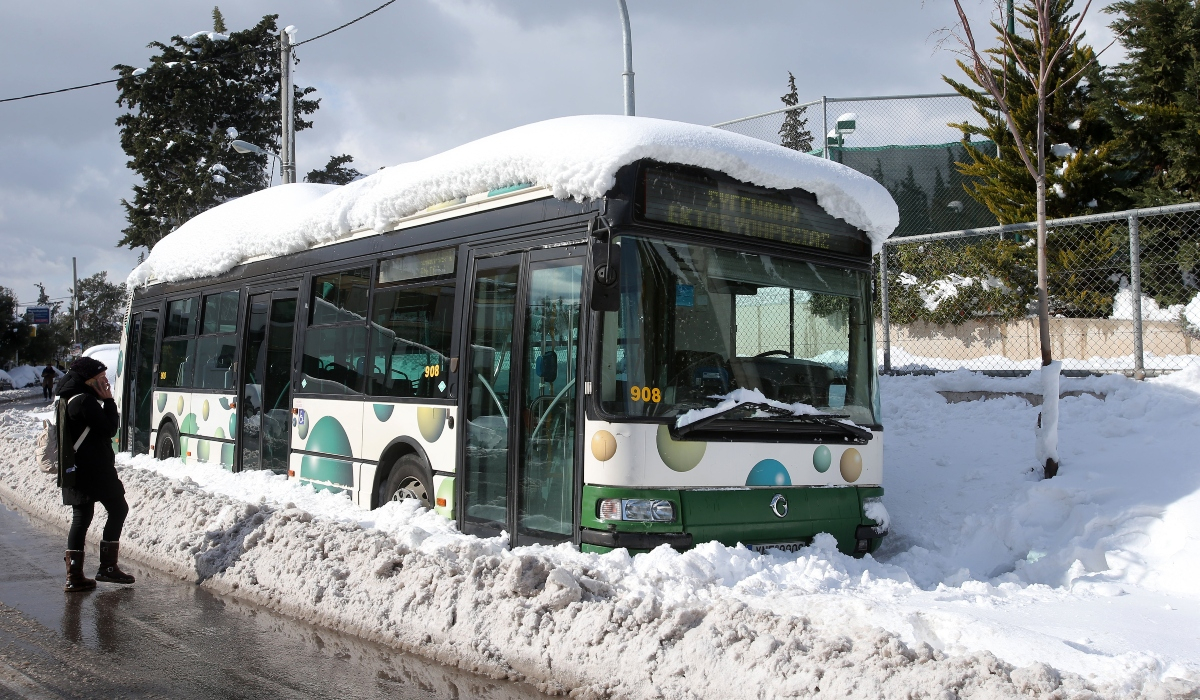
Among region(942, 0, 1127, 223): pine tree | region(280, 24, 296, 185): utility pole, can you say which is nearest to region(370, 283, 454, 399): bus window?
region(942, 0, 1127, 223): pine tree

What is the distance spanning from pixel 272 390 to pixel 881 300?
7225 millimetres

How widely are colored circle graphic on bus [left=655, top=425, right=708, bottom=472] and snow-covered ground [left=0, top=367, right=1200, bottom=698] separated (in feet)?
1.80

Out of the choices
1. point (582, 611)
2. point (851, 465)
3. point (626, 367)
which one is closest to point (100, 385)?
point (626, 367)

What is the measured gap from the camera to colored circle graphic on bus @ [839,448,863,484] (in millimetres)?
7059

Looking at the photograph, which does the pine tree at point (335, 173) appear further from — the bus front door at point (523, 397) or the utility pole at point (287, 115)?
the bus front door at point (523, 397)

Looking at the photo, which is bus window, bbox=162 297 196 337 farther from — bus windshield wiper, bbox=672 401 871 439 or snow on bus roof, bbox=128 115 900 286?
bus windshield wiper, bbox=672 401 871 439

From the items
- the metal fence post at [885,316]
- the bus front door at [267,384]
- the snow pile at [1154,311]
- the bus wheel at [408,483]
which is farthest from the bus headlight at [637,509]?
the metal fence post at [885,316]

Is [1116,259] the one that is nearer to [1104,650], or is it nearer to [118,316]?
[1104,650]

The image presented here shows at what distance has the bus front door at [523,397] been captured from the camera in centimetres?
652

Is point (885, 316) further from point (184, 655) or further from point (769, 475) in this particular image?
point (184, 655)

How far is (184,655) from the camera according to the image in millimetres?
5648

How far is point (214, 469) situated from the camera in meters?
11.2

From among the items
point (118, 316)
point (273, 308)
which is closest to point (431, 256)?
point (273, 308)

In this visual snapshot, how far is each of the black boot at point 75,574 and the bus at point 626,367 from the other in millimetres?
2194
